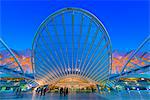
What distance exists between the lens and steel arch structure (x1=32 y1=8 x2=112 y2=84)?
38312 mm

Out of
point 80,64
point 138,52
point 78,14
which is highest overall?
point 78,14

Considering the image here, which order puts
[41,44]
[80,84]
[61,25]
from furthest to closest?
[80,84]
[41,44]
[61,25]

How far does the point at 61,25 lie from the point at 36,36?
5.98 meters

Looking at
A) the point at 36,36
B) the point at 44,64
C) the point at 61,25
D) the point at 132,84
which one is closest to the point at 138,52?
the point at 61,25

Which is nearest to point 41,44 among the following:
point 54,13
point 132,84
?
point 54,13

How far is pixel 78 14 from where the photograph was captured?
1470 inches

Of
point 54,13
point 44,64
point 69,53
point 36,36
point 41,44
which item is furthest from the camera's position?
point 44,64

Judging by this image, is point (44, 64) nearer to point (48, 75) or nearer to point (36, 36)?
point (48, 75)

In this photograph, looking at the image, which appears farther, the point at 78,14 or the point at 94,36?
the point at 94,36

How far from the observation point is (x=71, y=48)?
46.6m

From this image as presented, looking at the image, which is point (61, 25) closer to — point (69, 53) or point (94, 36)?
point (94, 36)

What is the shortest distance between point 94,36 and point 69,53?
9094 mm

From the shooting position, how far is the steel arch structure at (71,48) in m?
38.3

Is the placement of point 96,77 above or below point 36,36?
below
